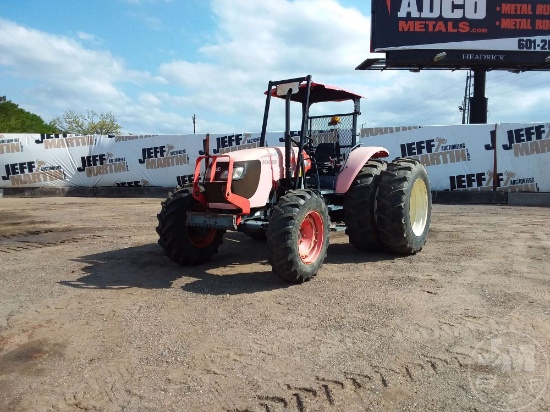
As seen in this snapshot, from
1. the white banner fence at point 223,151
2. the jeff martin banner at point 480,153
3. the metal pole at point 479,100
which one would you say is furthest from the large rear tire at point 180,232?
the metal pole at point 479,100

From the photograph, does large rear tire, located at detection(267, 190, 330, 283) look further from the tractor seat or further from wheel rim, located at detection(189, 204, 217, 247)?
the tractor seat

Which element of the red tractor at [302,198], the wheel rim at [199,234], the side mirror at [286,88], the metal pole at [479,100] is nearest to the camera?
the red tractor at [302,198]

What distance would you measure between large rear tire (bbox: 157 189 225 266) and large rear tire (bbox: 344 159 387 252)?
77.8 inches

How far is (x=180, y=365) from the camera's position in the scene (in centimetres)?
347

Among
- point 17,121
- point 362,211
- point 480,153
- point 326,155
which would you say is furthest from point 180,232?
point 17,121

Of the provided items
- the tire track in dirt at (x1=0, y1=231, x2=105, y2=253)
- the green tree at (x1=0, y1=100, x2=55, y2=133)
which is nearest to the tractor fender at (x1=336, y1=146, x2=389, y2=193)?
the tire track in dirt at (x1=0, y1=231, x2=105, y2=253)

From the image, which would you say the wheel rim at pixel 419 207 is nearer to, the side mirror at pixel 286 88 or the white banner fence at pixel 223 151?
the side mirror at pixel 286 88

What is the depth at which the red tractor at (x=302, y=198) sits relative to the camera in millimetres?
5434

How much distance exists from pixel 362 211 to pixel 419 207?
4.52 ft

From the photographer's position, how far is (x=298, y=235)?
17.3 feet

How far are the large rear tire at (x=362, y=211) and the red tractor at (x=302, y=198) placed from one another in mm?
14

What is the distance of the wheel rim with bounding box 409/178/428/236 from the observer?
285 inches

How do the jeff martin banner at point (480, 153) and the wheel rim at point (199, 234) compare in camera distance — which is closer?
the wheel rim at point (199, 234)

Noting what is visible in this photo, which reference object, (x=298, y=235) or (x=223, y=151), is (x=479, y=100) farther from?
(x=298, y=235)
